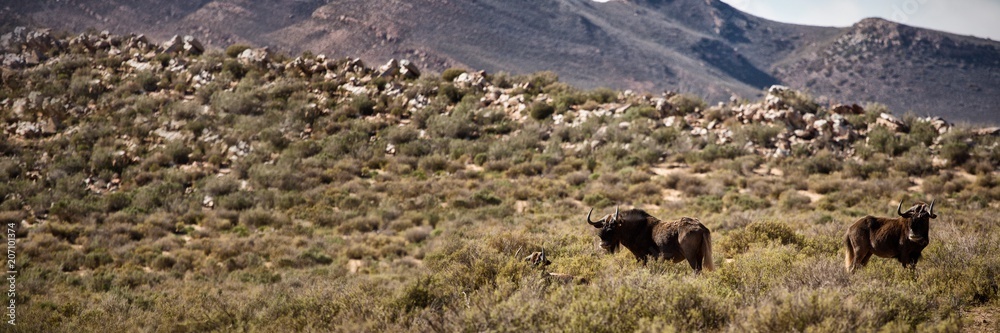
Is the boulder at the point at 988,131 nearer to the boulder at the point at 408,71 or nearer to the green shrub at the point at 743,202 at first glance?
the green shrub at the point at 743,202

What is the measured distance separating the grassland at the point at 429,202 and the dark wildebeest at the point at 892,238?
0.27 metres

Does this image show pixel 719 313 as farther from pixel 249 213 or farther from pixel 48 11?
pixel 48 11

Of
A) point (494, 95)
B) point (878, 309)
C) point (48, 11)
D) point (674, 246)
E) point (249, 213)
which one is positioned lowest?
point (48, 11)

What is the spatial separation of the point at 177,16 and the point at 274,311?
88.2m

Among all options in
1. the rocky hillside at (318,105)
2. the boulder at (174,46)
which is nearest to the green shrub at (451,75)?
the rocky hillside at (318,105)

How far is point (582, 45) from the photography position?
86.2 metres

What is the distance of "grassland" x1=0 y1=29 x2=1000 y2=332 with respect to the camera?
6.24 m

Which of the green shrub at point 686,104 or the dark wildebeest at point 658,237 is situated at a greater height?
the dark wildebeest at point 658,237

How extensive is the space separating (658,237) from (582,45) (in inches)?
3208

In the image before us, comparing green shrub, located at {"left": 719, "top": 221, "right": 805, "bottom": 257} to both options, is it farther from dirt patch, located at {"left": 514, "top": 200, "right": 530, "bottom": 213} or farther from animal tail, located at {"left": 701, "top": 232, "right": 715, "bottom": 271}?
dirt patch, located at {"left": 514, "top": 200, "right": 530, "bottom": 213}

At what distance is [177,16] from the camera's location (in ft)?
266

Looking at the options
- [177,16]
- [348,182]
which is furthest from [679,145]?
[177,16]

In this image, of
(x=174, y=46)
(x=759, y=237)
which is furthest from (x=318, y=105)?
(x=759, y=237)

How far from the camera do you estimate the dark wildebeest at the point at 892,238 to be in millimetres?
7168
